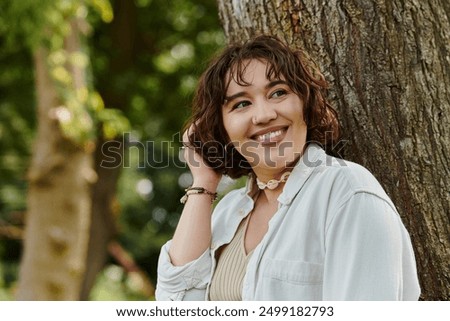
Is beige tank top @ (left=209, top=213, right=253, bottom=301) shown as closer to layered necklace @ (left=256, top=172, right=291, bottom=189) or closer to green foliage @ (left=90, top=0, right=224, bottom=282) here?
layered necklace @ (left=256, top=172, right=291, bottom=189)

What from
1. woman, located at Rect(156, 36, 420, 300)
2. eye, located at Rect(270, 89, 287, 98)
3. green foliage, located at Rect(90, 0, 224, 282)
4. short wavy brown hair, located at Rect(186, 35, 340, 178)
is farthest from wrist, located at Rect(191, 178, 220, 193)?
green foliage, located at Rect(90, 0, 224, 282)

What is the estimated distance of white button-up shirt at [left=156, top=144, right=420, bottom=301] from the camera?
1903 millimetres

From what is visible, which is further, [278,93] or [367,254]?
[278,93]

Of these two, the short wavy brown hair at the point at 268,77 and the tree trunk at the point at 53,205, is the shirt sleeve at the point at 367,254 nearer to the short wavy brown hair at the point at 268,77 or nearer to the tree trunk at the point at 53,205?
the short wavy brown hair at the point at 268,77

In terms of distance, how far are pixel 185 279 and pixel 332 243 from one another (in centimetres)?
71

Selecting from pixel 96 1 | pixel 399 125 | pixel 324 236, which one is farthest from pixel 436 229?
pixel 96 1

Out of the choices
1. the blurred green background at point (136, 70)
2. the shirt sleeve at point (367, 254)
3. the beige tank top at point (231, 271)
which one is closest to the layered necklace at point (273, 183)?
the beige tank top at point (231, 271)

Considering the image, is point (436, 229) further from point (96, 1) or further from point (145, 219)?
point (145, 219)

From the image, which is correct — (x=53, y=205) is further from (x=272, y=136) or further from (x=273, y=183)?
(x=272, y=136)

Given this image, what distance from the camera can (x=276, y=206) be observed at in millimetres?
2387

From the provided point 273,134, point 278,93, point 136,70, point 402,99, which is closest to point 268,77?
point 278,93

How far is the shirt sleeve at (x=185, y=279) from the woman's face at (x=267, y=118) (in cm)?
44

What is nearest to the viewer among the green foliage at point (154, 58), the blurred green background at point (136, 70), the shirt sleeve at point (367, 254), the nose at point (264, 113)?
the shirt sleeve at point (367, 254)

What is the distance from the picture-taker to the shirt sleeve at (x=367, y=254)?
1.89 metres
